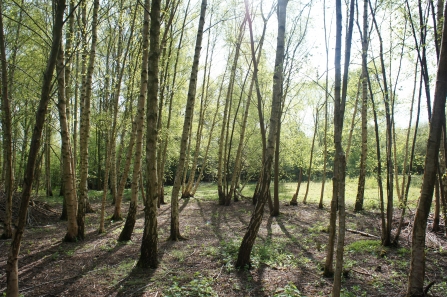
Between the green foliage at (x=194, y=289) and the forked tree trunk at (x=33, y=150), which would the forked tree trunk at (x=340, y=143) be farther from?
the forked tree trunk at (x=33, y=150)

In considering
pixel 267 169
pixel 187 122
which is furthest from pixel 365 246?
pixel 187 122

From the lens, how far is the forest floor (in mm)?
4047

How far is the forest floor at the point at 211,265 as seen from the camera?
405 centimetres

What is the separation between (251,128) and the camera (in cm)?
1867

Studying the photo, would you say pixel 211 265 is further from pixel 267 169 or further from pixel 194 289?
pixel 267 169

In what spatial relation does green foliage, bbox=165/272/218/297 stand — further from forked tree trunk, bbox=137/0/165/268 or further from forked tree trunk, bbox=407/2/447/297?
forked tree trunk, bbox=407/2/447/297

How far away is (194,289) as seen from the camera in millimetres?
3920

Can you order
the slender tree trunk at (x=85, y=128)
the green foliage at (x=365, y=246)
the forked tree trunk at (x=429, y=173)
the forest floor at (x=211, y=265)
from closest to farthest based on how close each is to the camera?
the forked tree trunk at (x=429, y=173), the forest floor at (x=211, y=265), the green foliage at (x=365, y=246), the slender tree trunk at (x=85, y=128)

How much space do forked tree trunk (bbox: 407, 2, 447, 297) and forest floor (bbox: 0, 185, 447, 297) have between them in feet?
3.28

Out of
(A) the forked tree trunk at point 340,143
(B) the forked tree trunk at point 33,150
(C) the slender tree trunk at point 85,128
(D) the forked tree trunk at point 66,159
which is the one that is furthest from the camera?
(C) the slender tree trunk at point 85,128

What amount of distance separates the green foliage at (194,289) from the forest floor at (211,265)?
0.04 ft

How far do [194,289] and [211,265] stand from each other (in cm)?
117

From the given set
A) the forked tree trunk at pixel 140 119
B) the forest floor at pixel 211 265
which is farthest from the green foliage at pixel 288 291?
the forked tree trunk at pixel 140 119

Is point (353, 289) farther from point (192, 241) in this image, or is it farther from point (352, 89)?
point (352, 89)
